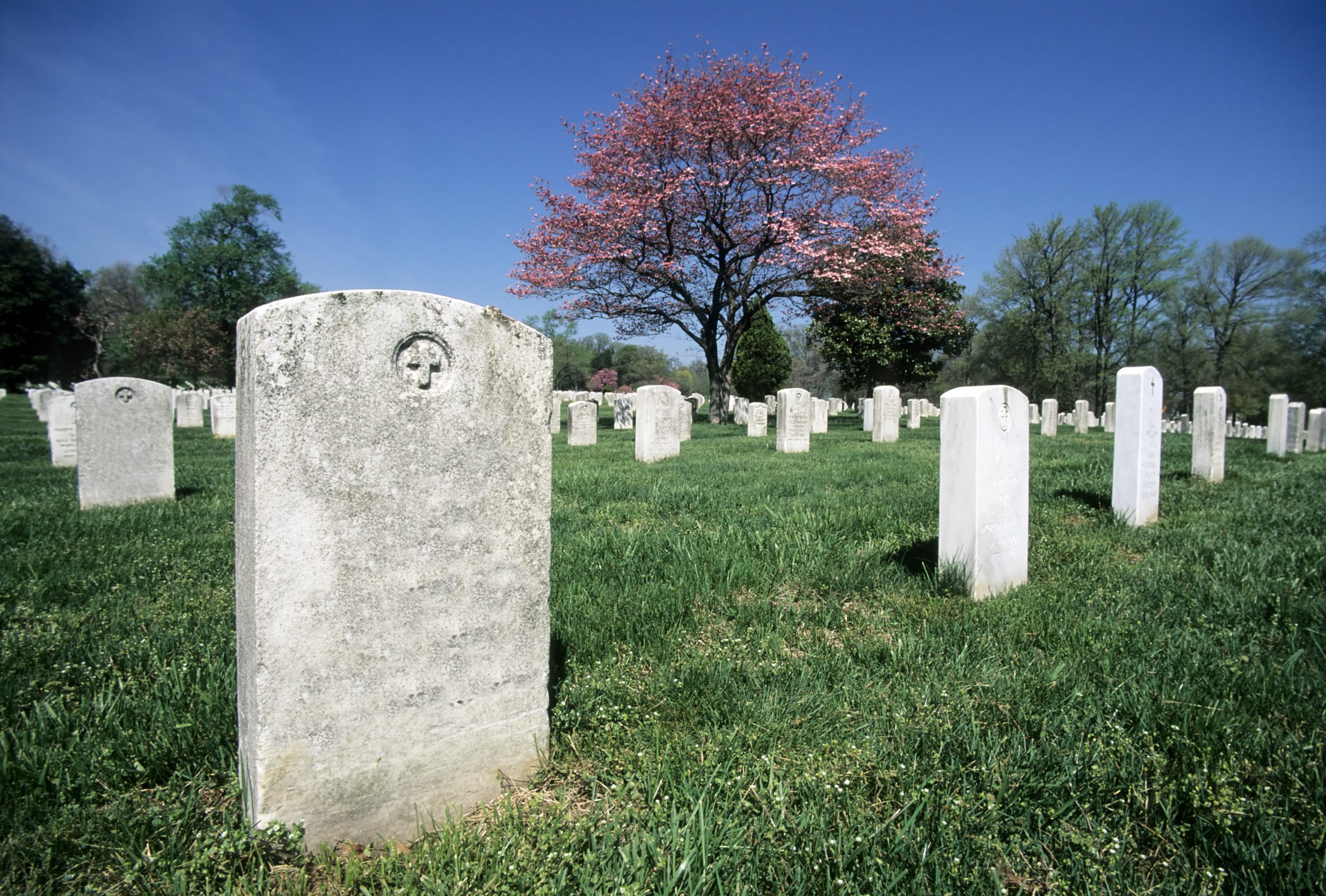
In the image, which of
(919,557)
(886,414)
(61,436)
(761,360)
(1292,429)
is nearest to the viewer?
(919,557)

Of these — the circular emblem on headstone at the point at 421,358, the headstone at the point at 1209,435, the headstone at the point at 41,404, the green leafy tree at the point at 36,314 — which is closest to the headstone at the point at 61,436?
the circular emblem on headstone at the point at 421,358

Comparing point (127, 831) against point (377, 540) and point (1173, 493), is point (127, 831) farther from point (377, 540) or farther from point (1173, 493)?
point (1173, 493)

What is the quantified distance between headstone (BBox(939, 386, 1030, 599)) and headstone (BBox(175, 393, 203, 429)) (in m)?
21.8

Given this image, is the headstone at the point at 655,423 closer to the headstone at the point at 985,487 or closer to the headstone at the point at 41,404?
the headstone at the point at 985,487

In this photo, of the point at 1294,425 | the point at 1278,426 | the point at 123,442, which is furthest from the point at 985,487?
the point at 1294,425

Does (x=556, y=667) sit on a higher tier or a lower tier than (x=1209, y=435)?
lower

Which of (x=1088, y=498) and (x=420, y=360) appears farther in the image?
(x=1088, y=498)

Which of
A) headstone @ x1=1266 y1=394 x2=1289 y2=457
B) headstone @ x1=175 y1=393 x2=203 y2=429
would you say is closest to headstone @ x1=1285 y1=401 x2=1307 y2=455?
headstone @ x1=1266 y1=394 x2=1289 y2=457

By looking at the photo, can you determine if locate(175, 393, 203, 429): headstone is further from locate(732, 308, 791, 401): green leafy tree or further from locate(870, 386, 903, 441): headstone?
locate(732, 308, 791, 401): green leafy tree

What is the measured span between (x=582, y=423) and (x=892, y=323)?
65.2 feet

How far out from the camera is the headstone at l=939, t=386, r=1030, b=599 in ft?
12.6

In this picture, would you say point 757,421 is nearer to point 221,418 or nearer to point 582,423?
point 582,423

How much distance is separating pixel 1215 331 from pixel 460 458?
1908 inches

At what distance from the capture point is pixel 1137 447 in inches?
227
